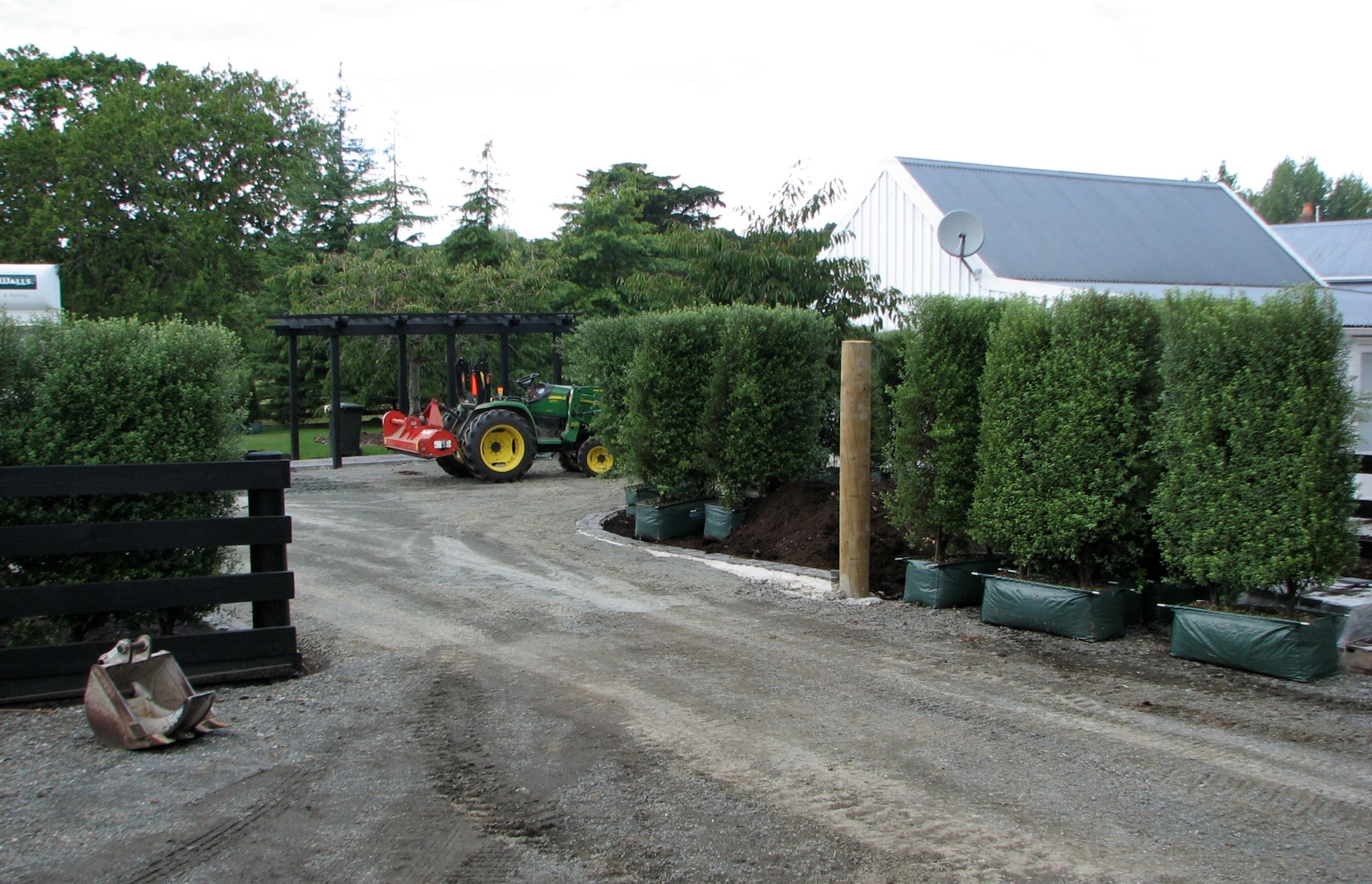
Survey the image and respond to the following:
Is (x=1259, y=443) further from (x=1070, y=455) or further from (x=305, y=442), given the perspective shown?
(x=305, y=442)

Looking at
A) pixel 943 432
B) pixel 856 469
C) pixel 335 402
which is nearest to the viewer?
pixel 943 432

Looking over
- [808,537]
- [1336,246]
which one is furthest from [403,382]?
[1336,246]

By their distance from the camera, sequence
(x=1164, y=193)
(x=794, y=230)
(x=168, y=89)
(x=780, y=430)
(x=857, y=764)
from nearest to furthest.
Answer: (x=857, y=764)
(x=780, y=430)
(x=794, y=230)
(x=1164, y=193)
(x=168, y=89)

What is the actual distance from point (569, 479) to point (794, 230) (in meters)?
6.15

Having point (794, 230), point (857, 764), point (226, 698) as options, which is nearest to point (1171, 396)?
point (857, 764)

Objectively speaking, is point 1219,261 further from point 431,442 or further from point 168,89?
point 168,89

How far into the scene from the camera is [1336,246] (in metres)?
30.4

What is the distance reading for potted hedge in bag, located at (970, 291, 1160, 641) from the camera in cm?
661

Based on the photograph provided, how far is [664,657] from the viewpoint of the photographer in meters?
6.17

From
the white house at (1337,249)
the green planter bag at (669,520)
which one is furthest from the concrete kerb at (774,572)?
the white house at (1337,249)

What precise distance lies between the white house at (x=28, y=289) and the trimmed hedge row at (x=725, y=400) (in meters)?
6.98

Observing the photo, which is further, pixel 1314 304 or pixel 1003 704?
pixel 1314 304

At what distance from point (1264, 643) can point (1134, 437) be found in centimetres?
140

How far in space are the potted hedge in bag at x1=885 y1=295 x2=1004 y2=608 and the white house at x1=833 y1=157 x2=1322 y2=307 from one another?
579 centimetres
